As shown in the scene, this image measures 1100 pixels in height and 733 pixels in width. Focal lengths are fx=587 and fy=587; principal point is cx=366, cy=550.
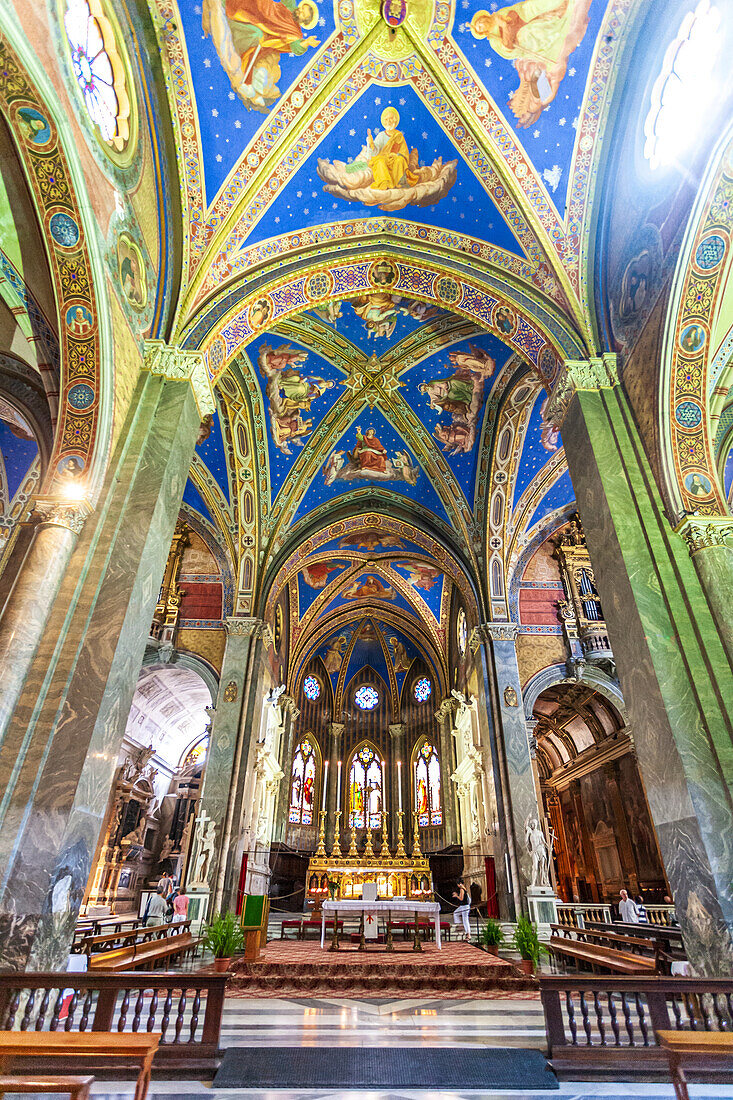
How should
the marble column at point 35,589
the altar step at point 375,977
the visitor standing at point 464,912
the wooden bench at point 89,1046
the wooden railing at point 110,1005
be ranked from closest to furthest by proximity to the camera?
the wooden bench at point 89,1046 < the wooden railing at point 110,1005 < the marble column at point 35,589 < the altar step at point 375,977 < the visitor standing at point 464,912

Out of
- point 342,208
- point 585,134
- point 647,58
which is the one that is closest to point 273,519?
point 342,208

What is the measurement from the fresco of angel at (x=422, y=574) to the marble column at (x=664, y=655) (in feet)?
41.4

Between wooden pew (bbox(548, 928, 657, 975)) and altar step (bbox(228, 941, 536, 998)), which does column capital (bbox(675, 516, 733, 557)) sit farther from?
altar step (bbox(228, 941, 536, 998))

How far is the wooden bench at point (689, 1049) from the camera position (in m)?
3.31

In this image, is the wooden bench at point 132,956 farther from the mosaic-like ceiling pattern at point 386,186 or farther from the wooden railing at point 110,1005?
the mosaic-like ceiling pattern at point 386,186

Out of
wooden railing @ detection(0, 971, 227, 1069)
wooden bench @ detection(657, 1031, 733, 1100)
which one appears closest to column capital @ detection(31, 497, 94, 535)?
wooden railing @ detection(0, 971, 227, 1069)

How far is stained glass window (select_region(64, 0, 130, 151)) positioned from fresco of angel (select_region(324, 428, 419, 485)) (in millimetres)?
8622

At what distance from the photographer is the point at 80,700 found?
19.1ft

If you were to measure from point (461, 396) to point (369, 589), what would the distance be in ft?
35.2

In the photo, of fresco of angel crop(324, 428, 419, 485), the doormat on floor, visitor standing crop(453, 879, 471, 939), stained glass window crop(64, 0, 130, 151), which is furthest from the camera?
fresco of angel crop(324, 428, 419, 485)

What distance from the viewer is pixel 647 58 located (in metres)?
7.61

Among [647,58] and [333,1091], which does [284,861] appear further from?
[647,58]

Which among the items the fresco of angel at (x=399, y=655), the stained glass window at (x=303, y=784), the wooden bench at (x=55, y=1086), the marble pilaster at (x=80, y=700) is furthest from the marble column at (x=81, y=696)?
the fresco of angel at (x=399, y=655)

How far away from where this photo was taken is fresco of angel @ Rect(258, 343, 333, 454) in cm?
1319
